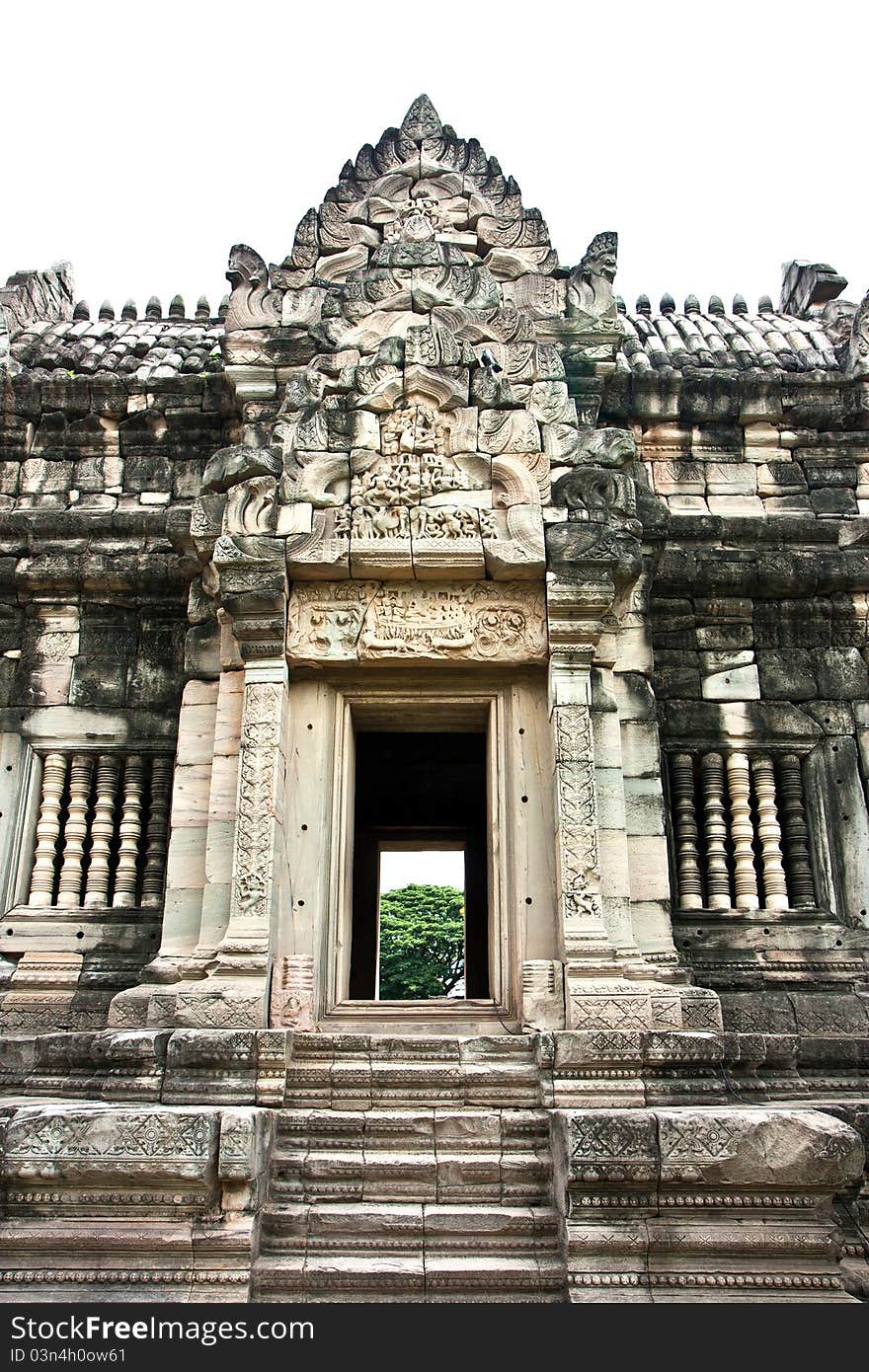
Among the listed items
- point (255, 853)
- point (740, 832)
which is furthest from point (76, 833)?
point (740, 832)

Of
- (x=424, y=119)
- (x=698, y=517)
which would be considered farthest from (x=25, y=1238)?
(x=424, y=119)

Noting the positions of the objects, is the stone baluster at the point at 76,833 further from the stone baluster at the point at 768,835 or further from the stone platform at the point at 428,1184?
the stone baluster at the point at 768,835

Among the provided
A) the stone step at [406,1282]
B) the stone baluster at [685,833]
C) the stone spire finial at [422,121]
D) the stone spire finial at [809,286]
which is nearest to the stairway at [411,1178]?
the stone step at [406,1282]

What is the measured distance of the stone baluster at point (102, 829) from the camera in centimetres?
738

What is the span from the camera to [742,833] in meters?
7.48

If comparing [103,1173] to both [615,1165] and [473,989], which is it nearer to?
[615,1165]

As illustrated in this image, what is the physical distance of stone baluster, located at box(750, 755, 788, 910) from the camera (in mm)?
7331

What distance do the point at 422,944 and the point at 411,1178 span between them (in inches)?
958

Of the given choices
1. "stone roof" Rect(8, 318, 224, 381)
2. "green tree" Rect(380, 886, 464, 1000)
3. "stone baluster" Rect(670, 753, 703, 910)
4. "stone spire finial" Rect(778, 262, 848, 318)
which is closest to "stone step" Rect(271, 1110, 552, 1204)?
"stone baluster" Rect(670, 753, 703, 910)

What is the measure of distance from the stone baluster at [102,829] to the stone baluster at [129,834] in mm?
80

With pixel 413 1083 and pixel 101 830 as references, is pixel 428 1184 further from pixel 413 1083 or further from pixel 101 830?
pixel 101 830

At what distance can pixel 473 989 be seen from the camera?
11.4 m

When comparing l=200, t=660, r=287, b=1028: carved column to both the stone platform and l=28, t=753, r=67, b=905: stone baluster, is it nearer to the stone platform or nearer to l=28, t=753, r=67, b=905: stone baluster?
the stone platform

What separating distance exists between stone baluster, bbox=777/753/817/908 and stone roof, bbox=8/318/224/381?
5634mm
